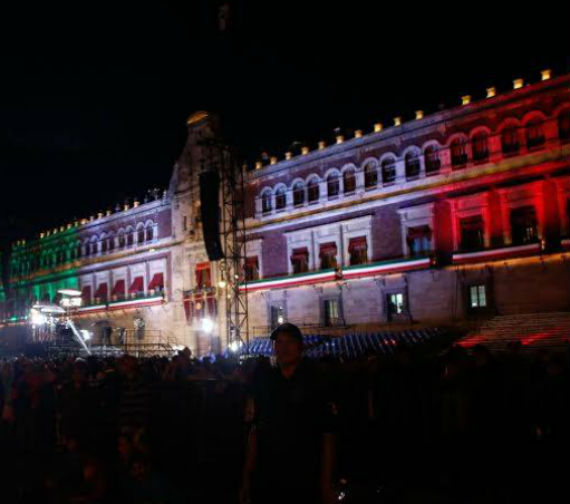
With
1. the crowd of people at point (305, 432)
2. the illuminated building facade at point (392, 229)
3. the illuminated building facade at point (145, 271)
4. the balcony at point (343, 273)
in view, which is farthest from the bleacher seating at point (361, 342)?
the crowd of people at point (305, 432)

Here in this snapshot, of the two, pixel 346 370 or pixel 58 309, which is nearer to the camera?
pixel 346 370

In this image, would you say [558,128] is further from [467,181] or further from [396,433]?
[396,433]

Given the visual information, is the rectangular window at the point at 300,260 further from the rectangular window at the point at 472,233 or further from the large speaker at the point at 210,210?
the rectangular window at the point at 472,233

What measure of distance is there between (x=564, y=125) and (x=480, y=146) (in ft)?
11.7

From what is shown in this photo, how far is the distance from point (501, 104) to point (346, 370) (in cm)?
1808

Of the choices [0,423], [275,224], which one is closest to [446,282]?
[275,224]

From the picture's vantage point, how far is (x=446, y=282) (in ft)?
86.4

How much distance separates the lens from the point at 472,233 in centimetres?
2612

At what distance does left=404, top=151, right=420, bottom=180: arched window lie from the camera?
27.9 metres

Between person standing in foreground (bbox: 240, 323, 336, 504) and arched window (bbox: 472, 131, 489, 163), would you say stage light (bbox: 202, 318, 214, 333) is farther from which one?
person standing in foreground (bbox: 240, 323, 336, 504)

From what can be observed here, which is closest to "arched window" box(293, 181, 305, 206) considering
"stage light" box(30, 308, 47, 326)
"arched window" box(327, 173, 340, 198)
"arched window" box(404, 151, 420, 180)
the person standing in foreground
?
"arched window" box(327, 173, 340, 198)

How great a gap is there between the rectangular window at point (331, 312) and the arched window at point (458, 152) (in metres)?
9.00

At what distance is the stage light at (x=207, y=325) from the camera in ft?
115

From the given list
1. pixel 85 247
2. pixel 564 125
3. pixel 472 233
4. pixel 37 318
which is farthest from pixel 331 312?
pixel 85 247
